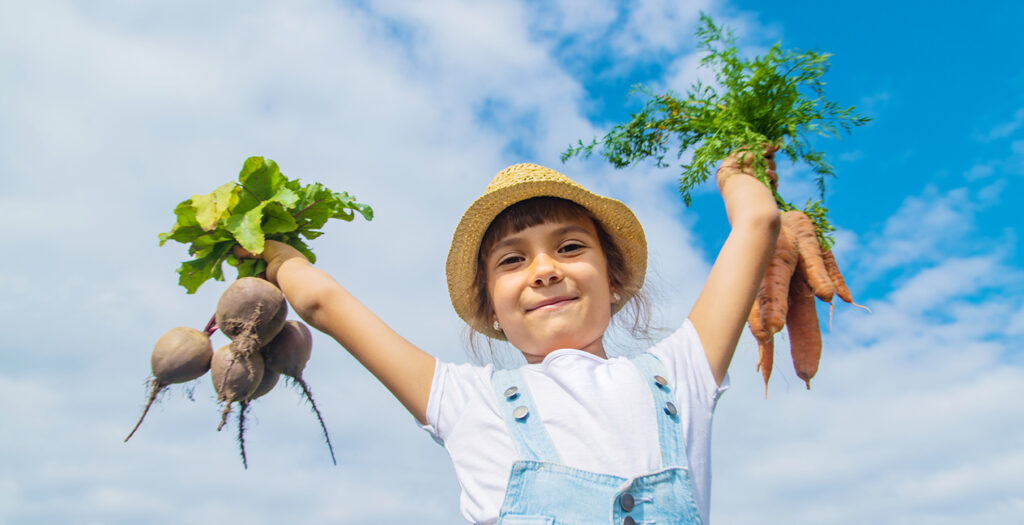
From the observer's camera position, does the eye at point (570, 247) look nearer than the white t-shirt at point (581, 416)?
No

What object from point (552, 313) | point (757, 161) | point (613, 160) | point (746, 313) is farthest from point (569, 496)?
point (613, 160)

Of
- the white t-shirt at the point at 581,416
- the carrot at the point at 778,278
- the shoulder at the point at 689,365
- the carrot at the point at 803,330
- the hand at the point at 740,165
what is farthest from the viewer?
the carrot at the point at 803,330

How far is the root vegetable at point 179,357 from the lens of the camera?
8.89ft

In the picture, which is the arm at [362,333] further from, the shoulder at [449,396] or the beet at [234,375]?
the beet at [234,375]

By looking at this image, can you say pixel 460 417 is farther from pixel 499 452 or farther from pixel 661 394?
pixel 661 394

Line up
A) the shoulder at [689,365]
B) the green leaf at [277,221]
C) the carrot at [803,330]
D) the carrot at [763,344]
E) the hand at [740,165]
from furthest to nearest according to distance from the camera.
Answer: the carrot at [803,330] → the carrot at [763,344] → the hand at [740,165] → the green leaf at [277,221] → the shoulder at [689,365]

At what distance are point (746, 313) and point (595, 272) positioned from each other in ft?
1.75

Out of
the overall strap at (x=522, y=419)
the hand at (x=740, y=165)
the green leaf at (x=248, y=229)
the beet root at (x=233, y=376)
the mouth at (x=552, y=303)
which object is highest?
the hand at (x=740, y=165)

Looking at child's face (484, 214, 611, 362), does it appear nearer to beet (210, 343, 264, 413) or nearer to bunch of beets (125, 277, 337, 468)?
bunch of beets (125, 277, 337, 468)

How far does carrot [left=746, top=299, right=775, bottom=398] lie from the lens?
342 centimetres

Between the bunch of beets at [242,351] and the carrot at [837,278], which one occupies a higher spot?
the carrot at [837,278]

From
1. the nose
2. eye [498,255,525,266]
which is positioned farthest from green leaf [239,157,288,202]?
the nose

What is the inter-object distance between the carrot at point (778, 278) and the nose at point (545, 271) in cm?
115

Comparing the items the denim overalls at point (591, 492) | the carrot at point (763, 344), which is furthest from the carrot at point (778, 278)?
the denim overalls at point (591, 492)
